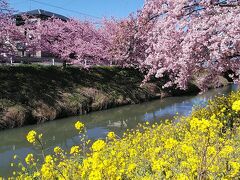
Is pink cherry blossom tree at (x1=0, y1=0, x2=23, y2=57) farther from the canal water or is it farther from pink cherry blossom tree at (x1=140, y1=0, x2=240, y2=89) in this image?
pink cherry blossom tree at (x1=140, y1=0, x2=240, y2=89)

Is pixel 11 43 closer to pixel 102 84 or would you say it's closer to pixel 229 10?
pixel 102 84

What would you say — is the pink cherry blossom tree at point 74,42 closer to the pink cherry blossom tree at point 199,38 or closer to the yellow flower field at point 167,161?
the pink cherry blossom tree at point 199,38

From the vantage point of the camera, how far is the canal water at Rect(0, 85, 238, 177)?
15.7m

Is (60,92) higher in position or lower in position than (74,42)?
lower

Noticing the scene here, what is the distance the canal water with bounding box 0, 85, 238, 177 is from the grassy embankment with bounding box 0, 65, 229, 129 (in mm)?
766

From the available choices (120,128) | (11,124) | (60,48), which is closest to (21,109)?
(11,124)

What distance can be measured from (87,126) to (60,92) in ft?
17.7

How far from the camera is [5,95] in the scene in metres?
21.6

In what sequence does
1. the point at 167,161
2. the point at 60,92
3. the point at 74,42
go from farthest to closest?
the point at 74,42 → the point at 60,92 → the point at 167,161

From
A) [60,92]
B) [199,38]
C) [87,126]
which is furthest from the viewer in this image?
[60,92]

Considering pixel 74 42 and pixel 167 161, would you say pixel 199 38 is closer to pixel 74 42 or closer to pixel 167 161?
pixel 167 161

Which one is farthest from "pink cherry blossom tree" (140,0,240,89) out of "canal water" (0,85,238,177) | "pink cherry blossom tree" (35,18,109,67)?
"pink cherry blossom tree" (35,18,109,67)

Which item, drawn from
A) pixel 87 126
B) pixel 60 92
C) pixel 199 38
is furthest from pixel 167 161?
pixel 60 92

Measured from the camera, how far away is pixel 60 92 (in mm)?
25234
